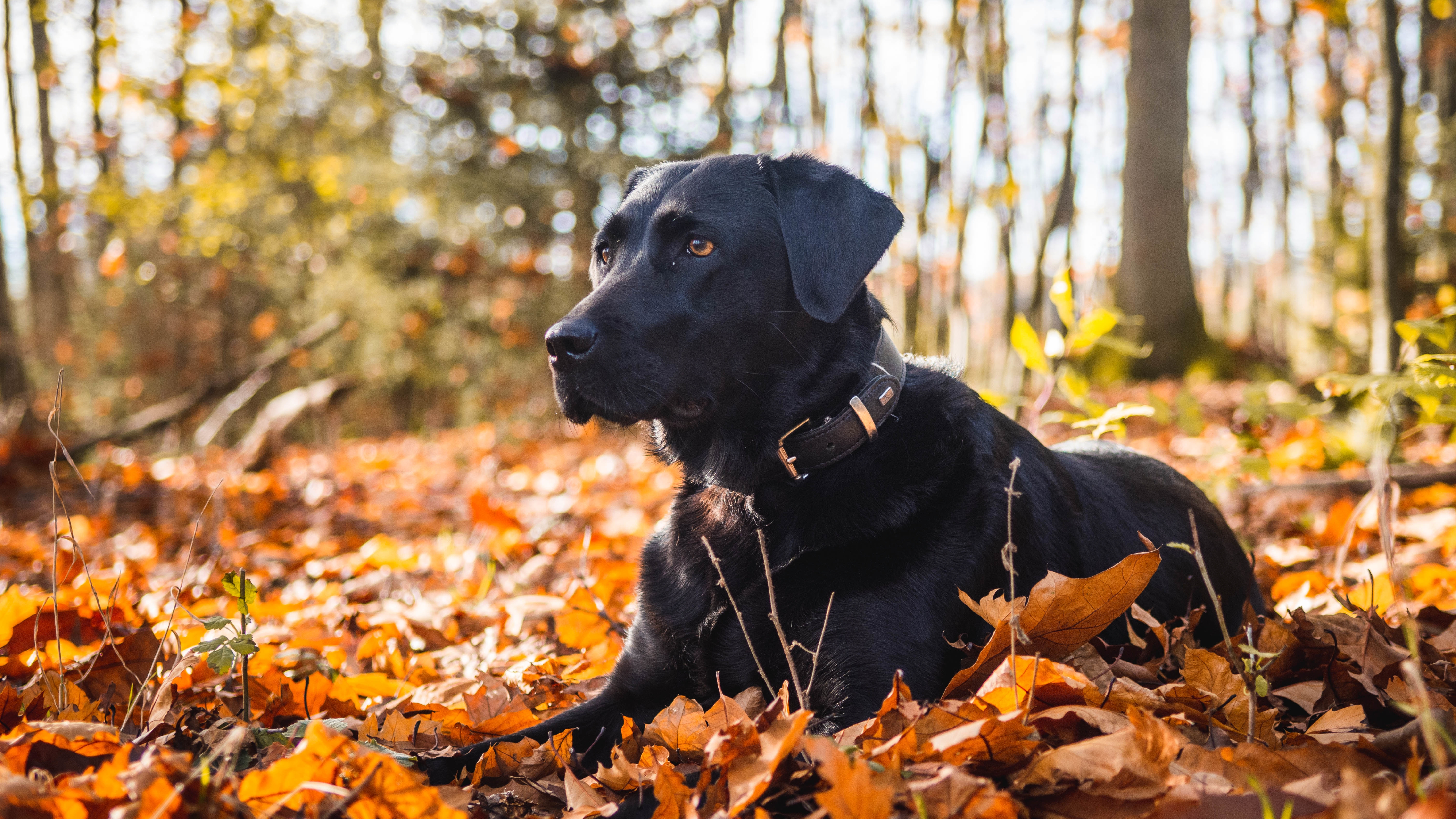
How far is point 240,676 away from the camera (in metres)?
2.30

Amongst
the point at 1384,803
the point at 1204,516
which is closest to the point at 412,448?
the point at 1204,516

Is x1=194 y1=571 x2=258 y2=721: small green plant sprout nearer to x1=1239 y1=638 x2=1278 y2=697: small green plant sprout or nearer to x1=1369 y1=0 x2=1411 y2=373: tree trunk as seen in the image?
x1=1239 y1=638 x2=1278 y2=697: small green plant sprout

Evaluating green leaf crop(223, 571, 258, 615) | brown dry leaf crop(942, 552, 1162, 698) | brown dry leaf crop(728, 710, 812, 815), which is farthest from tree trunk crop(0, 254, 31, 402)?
brown dry leaf crop(942, 552, 1162, 698)

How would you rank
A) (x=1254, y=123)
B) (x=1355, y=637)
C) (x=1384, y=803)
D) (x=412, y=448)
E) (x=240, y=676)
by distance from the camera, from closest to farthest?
1. (x=1384, y=803)
2. (x=1355, y=637)
3. (x=240, y=676)
4. (x=412, y=448)
5. (x=1254, y=123)

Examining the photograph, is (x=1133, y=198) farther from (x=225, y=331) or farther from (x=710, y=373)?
(x=225, y=331)

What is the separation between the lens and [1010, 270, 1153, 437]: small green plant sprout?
10.1 feet

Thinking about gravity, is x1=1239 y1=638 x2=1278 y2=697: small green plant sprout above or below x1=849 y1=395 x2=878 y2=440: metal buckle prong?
below

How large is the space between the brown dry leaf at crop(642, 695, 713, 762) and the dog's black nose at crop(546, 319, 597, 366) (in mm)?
888

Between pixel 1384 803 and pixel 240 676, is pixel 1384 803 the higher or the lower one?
the higher one

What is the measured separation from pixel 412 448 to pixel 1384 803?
10627 millimetres

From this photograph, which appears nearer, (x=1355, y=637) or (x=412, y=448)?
(x=1355, y=637)

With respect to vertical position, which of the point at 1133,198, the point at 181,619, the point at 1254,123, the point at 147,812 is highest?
the point at 1254,123

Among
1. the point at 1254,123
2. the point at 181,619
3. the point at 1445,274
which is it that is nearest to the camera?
the point at 181,619

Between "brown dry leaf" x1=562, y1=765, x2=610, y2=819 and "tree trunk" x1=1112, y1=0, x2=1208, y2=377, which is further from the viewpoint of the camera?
"tree trunk" x1=1112, y1=0, x2=1208, y2=377
